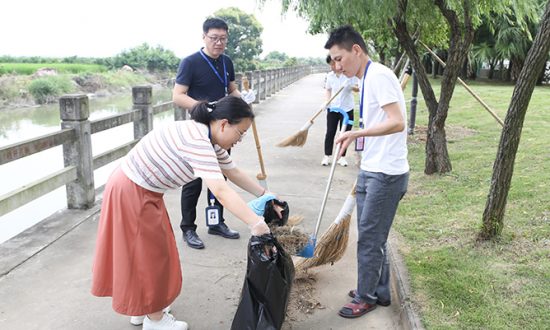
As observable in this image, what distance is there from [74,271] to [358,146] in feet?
7.36

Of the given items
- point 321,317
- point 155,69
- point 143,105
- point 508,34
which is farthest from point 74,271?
point 155,69

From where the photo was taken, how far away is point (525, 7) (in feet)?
18.0

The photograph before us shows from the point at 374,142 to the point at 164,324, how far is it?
155cm

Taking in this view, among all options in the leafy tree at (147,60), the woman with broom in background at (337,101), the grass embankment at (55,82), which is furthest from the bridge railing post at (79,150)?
the leafy tree at (147,60)

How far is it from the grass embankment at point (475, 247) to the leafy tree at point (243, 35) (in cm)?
2534

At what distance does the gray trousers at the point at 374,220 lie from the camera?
106 inches

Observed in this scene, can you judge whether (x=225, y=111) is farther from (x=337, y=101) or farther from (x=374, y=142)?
(x=337, y=101)

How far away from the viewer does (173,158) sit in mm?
2324

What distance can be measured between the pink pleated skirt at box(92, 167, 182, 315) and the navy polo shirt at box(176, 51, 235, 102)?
152 cm

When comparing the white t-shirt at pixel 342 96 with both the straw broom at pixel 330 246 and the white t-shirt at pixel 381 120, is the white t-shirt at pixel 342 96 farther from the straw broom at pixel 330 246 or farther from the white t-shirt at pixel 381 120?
the white t-shirt at pixel 381 120

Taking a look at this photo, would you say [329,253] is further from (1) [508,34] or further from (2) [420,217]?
(1) [508,34]

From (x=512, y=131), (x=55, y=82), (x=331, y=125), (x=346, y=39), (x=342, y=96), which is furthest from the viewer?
(x=55, y=82)

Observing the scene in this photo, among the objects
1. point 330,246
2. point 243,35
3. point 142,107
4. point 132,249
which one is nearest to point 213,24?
point 330,246

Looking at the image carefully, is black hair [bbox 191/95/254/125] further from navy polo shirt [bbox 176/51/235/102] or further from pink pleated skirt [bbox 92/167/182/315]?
navy polo shirt [bbox 176/51/235/102]
